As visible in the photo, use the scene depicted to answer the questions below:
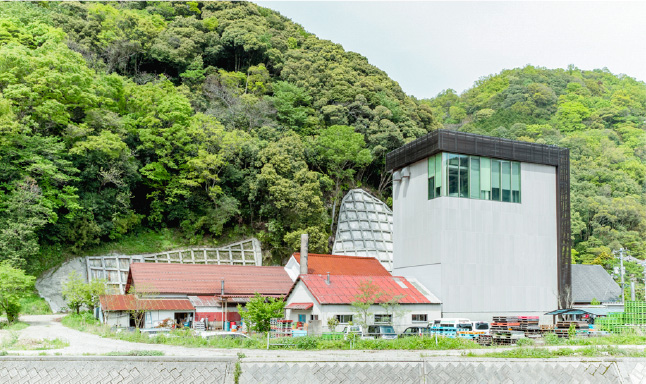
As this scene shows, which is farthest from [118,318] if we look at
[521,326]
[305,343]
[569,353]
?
[569,353]

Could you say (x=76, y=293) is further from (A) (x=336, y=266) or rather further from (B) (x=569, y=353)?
(B) (x=569, y=353)

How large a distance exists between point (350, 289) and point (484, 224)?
8.89 meters

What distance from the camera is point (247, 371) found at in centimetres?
1309

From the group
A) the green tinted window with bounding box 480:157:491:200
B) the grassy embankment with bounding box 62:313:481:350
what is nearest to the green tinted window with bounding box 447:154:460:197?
the green tinted window with bounding box 480:157:491:200

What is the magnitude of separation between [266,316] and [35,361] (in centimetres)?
1110

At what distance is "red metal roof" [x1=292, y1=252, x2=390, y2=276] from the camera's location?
110 ft

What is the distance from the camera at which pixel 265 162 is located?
42.6 meters

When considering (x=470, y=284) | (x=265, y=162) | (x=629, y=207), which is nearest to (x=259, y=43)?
(x=265, y=162)

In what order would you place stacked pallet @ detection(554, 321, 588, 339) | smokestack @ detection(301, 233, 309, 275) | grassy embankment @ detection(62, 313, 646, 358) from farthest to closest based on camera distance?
smokestack @ detection(301, 233, 309, 275) → stacked pallet @ detection(554, 321, 588, 339) → grassy embankment @ detection(62, 313, 646, 358)

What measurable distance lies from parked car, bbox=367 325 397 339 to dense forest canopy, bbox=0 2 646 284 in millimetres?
14948

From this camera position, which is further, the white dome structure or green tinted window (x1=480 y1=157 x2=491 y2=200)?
the white dome structure

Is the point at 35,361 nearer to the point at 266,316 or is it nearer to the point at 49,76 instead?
the point at 266,316

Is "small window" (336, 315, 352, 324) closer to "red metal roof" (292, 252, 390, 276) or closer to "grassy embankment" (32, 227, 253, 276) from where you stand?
"red metal roof" (292, 252, 390, 276)

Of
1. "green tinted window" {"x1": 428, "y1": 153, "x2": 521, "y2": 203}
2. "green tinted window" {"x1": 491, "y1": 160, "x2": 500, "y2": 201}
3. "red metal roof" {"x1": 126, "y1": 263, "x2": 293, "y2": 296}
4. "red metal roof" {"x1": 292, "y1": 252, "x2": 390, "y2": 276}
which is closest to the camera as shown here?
"red metal roof" {"x1": 126, "y1": 263, "x2": 293, "y2": 296}
